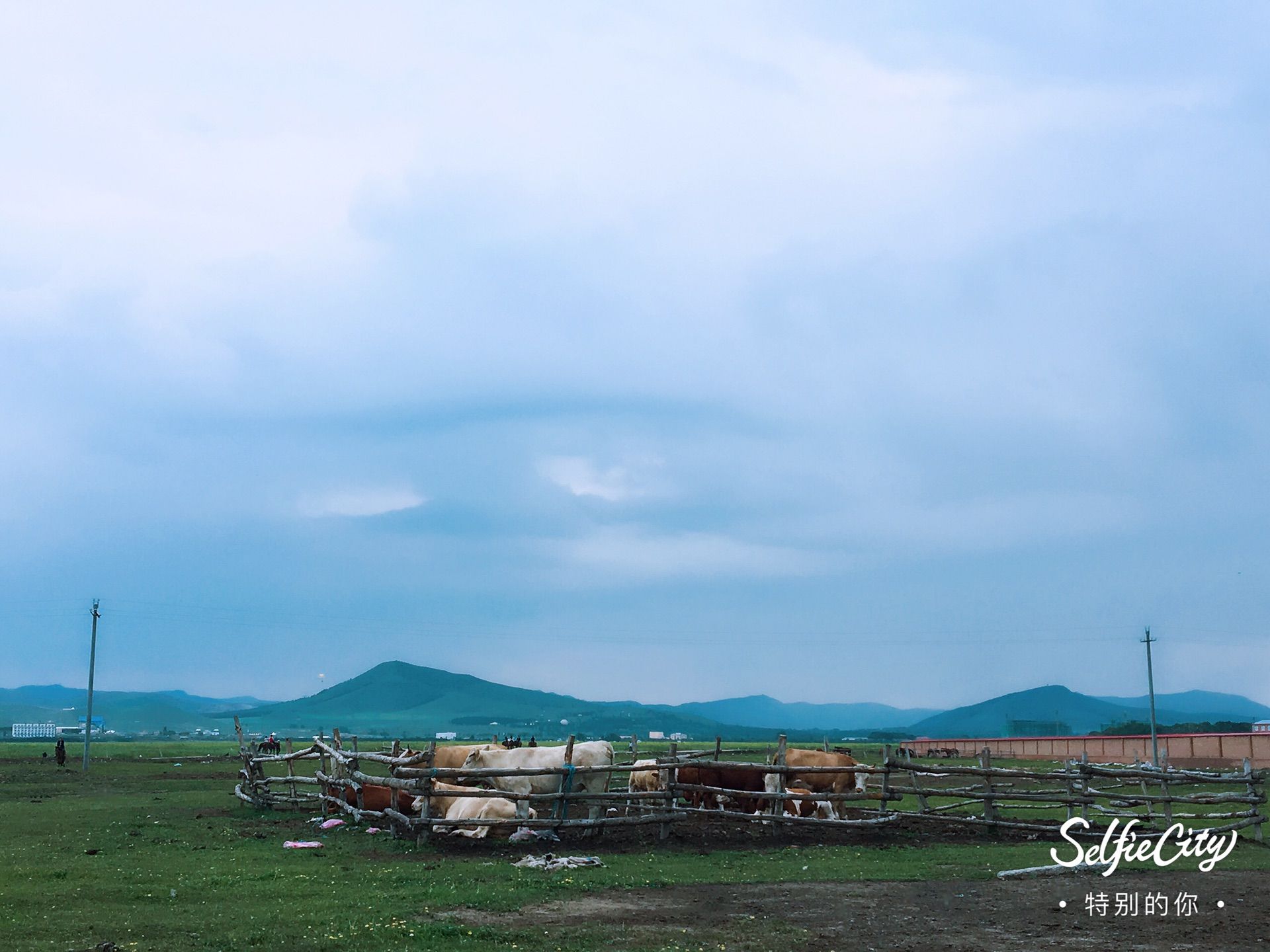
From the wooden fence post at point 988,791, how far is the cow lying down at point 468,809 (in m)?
8.37

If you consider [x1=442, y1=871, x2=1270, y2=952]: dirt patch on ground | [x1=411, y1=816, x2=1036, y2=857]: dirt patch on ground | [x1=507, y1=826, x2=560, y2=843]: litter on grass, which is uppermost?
[x1=442, y1=871, x2=1270, y2=952]: dirt patch on ground

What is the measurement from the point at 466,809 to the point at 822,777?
8.06m

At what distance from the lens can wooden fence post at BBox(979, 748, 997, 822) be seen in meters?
20.3

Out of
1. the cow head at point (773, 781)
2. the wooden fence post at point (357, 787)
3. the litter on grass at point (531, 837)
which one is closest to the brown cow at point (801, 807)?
the cow head at point (773, 781)

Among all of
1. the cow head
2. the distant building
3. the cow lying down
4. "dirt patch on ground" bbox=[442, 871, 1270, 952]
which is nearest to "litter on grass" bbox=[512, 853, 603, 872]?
"dirt patch on ground" bbox=[442, 871, 1270, 952]

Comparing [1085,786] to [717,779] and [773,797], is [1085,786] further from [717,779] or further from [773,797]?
[717,779]

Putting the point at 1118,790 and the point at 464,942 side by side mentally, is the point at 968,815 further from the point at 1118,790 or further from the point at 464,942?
the point at 464,942

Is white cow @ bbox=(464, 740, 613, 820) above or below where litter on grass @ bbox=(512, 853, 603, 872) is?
above

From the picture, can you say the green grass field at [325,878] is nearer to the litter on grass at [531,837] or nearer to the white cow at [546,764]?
the litter on grass at [531,837]

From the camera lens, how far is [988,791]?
→ 802 inches

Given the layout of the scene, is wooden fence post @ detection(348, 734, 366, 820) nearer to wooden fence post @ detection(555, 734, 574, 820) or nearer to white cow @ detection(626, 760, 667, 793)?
wooden fence post @ detection(555, 734, 574, 820)

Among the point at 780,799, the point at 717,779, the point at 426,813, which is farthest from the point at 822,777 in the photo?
the point at 426,813

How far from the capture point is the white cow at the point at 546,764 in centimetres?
1992

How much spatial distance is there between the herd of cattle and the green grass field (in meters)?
0.99
